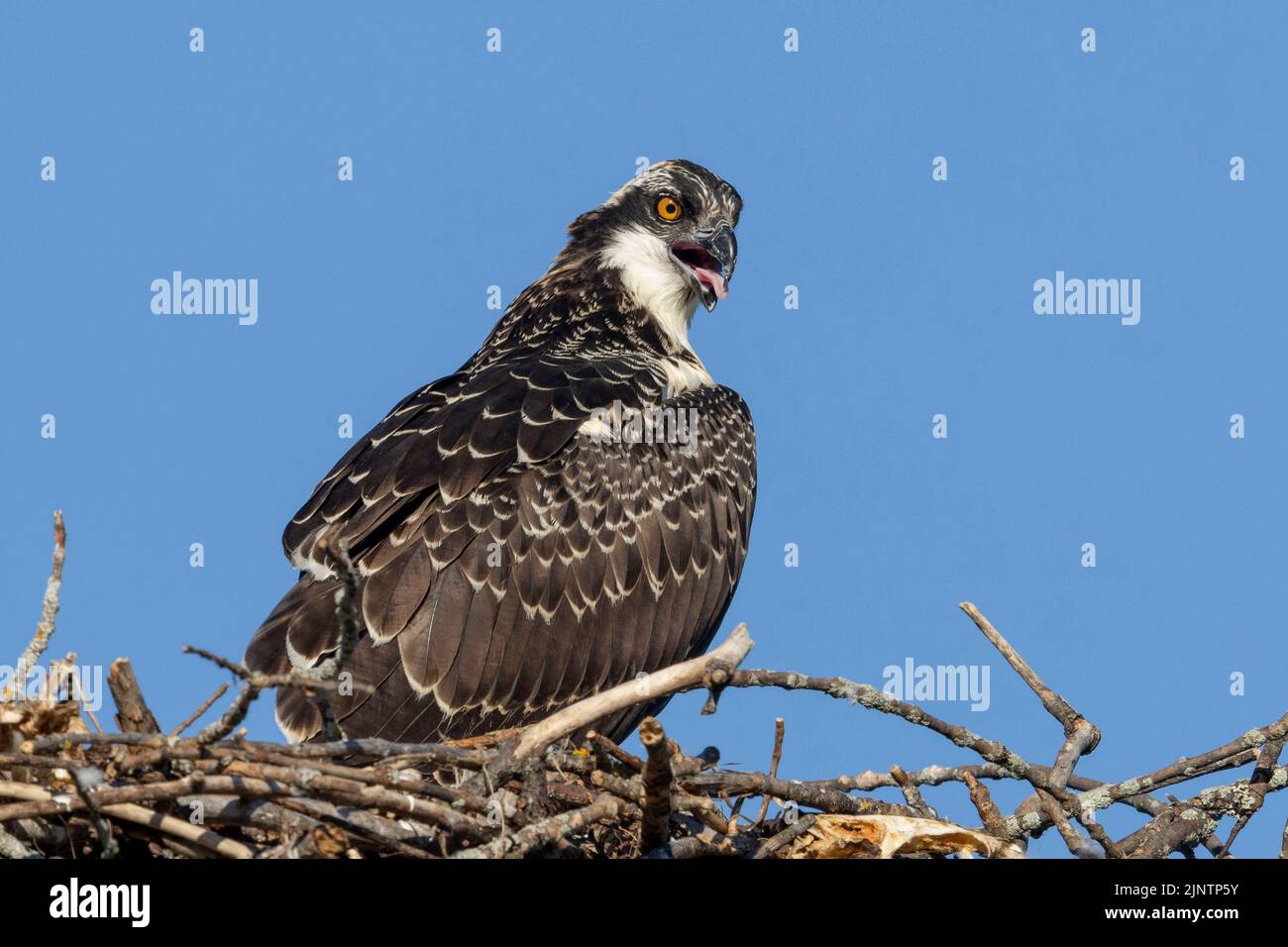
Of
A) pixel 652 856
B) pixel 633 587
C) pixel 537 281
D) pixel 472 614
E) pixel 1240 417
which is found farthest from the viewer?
pixel 537 281

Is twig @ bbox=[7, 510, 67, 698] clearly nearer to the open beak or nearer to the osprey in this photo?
the osprey

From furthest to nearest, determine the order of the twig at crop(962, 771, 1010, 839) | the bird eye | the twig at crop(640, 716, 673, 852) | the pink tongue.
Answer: the bird eye < the pink tongue < the twig at crop(962, 771, 1010, 839) < the twig at crop(640, 716, 673, 852)

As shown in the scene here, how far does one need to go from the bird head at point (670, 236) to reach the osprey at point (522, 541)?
852 mm

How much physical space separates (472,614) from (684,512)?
175 cm

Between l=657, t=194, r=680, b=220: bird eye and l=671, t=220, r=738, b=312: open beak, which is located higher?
l=657, t=194, r=680, b=220: bird eye

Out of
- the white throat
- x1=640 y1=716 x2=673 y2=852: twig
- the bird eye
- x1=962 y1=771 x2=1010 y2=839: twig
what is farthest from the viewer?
the bird eye

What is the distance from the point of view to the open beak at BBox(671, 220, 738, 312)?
471 inches

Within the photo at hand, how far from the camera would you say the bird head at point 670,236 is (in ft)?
39.3

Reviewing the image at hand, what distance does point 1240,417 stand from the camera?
11.2 m

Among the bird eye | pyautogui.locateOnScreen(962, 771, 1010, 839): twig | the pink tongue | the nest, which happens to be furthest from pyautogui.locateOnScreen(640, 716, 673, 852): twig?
the bird eye
